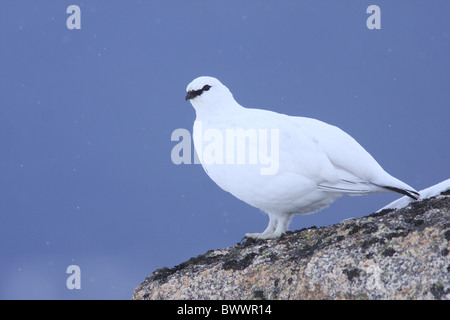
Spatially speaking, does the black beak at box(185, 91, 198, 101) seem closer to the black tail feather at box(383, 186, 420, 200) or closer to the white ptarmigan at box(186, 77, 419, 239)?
the white ptarmigan at box(186, 77, 419, 239)

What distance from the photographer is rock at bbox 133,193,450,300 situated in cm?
331

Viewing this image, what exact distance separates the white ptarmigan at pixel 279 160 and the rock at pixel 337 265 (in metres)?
0.25

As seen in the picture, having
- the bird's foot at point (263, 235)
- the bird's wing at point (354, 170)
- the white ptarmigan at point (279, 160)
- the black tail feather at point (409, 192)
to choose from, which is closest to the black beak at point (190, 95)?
the white ptarmigan at point (279, 160)

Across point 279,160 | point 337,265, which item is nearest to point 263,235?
point 279,160

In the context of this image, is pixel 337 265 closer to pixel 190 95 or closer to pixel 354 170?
pixel 354 170

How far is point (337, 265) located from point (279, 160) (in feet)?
3.25

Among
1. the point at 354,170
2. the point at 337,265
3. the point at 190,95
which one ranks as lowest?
the point at 337,265

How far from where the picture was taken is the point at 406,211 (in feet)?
13.5

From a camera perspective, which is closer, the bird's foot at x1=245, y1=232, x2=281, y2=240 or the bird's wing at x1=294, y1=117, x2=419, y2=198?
the bird's wing at x1=294, y1=117, x2=419, y2=198

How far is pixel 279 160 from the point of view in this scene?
4.30 metres

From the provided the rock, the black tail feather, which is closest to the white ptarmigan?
the black tail feather

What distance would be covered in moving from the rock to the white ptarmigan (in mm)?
253

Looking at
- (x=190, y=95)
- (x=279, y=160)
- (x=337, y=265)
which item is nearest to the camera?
(x=337, y=265)
